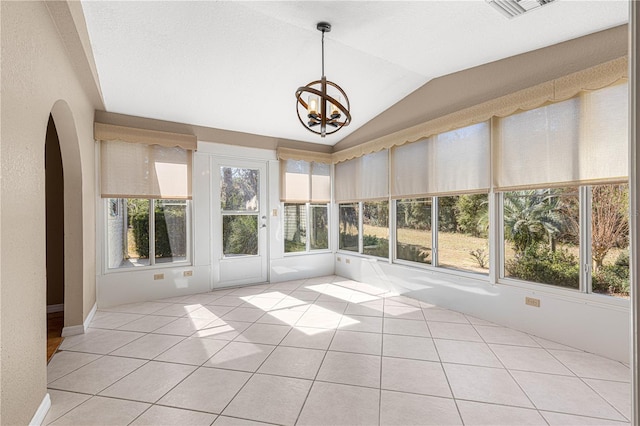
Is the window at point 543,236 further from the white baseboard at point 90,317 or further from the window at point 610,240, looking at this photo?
the white baseboard at point 90,317

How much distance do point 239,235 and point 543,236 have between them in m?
4.07

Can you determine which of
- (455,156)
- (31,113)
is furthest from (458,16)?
(31,113)

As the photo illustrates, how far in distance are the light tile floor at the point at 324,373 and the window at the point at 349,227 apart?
207 centimetres

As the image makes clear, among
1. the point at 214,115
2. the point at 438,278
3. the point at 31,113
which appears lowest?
the point at 438,278

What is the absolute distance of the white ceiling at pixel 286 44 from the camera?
2414mm

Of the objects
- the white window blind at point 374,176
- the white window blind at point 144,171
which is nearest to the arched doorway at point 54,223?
the white window blind at point 144,171

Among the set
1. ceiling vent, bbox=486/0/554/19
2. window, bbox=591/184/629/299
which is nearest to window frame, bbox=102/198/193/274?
ceiling vent, bbox=486/0/554/19

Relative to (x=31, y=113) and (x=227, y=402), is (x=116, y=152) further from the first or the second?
(x=227, y=402)

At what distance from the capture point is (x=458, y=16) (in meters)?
2.46

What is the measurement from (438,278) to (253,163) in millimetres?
3332

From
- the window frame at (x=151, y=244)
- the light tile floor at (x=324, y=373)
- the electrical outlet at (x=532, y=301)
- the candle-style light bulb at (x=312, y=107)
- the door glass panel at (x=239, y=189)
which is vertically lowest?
the light tile floor at (x=324, y=373)

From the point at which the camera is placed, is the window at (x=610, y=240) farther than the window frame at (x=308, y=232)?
No

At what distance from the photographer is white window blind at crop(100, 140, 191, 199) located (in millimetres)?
3969

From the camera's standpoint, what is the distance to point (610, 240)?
2.62 metres
